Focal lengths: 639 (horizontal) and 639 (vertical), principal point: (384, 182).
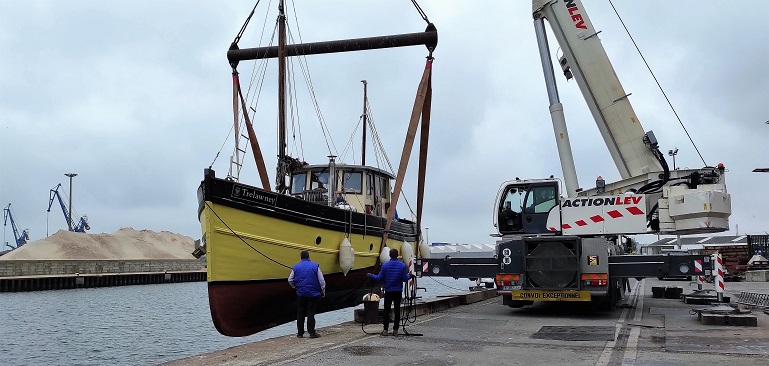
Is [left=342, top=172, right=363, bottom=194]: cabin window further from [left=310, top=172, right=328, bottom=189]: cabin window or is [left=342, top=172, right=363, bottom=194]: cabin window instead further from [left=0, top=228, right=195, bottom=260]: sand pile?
[left=0, top=228, right=195, bottom=260]: sand pile

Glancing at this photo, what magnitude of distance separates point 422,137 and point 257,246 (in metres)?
6.66

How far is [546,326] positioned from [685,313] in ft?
13.4

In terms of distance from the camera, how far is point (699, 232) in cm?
1192

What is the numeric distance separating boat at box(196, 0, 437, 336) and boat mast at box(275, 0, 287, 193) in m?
0.03

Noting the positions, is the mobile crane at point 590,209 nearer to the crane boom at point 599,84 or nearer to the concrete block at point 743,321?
the crane boom at point 599,84

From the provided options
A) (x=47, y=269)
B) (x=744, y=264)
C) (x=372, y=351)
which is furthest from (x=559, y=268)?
(x=47, y=269)

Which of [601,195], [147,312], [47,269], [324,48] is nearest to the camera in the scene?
[601,195]

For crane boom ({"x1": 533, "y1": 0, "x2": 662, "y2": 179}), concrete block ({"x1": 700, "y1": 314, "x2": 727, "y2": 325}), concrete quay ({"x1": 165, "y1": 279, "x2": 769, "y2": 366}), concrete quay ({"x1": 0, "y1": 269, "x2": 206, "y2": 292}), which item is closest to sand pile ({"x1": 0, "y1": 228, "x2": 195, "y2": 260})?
concrete quay ({"x1": 0, "y1": 269, "x2": 206, "y2": 292})

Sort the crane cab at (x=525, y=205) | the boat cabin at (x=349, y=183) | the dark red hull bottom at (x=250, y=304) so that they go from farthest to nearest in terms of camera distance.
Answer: the boat cabin at (x=349, y=183) → the crane cab at (x=525, y=205) → the dark red hull bottom at (x=250, y=304)

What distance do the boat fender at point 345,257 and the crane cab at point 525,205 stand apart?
11.2 feet

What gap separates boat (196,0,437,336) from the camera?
38.3 feet

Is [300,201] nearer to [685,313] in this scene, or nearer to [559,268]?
[559,268]

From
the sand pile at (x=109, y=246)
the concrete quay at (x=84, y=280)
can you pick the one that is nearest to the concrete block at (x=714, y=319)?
the concrete quay at (x=84, y=280)

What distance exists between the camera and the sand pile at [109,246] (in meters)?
68.1
